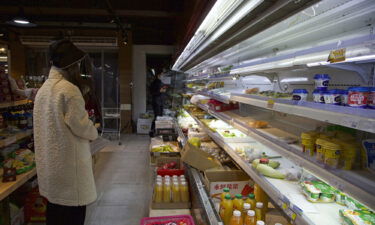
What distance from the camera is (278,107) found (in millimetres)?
1431

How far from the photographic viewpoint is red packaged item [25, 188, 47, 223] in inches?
125

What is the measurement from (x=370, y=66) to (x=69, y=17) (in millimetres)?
8654

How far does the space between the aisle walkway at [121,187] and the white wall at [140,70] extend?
8.93 ft

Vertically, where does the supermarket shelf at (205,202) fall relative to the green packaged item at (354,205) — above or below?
below

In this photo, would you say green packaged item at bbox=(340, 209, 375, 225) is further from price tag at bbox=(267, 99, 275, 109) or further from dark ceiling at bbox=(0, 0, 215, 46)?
dark ceiling at bbox=(0, 0, 215, 46)

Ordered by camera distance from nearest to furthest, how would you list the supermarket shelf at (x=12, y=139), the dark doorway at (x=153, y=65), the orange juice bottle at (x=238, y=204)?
the orange juice bottle at (x=238, y=204)
the supermarket shelf at (x=12, y=139)
the dark doorway at (x=153, y=65)

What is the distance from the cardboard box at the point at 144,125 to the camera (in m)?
8.59

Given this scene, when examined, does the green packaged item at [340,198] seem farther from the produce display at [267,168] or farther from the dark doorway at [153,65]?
the dark doorway at [153,65]

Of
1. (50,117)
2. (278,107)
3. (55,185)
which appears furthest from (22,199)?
(278,107)

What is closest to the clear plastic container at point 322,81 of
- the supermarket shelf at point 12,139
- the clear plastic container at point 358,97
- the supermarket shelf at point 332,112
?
the supermarket shelf at point 332,112

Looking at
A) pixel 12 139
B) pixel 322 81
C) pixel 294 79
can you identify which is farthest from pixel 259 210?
pixel 12 139

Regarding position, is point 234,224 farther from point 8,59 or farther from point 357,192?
point 8,59

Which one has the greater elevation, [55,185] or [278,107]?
[278,107]

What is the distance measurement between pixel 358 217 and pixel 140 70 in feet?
28.1
